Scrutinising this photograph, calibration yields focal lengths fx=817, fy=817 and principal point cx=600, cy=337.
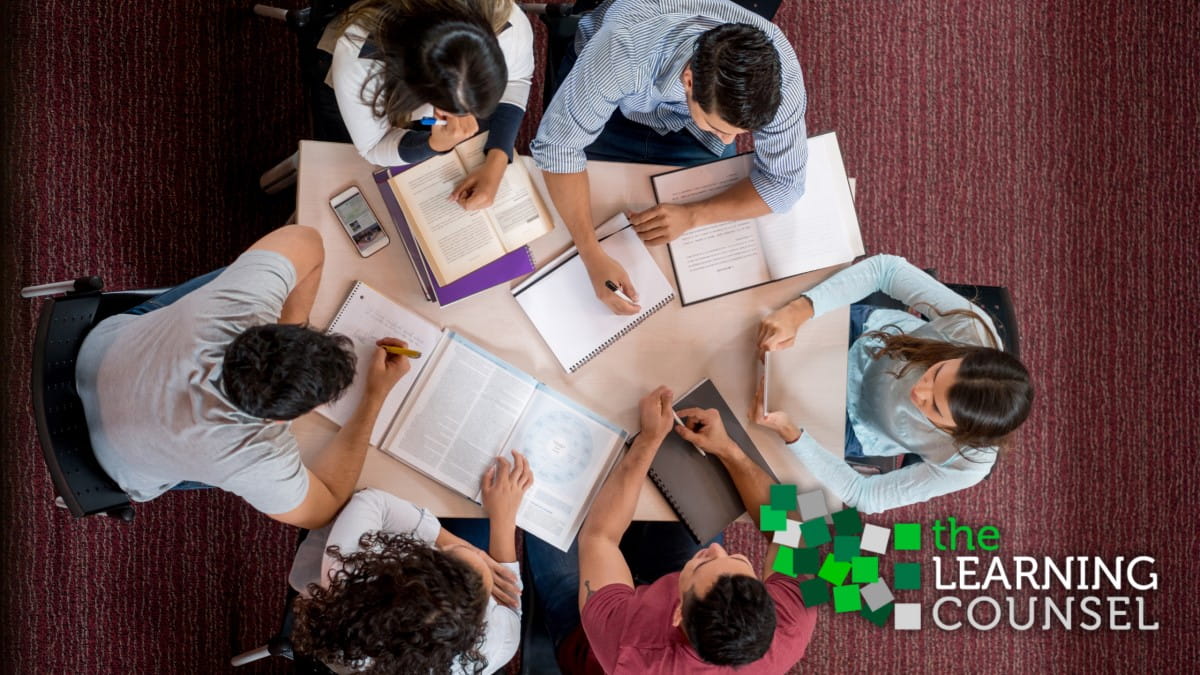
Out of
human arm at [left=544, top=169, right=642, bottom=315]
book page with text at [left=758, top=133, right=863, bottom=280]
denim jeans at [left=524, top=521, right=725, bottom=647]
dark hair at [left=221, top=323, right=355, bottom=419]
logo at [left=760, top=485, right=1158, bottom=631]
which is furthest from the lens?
logo at [left=760, top=485, right=1158, bottom=631]

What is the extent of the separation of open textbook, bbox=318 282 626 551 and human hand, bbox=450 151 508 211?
24 centimetres

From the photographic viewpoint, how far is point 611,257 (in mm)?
1623

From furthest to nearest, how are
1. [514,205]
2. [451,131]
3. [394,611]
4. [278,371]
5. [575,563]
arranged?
1. [575,563]
2. [514,205]
3. [451,131]
4. [394,611]
5. [278,371]

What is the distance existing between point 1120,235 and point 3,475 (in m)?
3.31

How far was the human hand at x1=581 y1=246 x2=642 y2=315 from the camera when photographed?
1.59m

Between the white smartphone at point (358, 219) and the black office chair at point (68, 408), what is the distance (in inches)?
16.4

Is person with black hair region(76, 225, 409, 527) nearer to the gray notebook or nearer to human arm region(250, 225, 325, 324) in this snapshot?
human arm region(250, 225, 325, 324)

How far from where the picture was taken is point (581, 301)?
1625 mm

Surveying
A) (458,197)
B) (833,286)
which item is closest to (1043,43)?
(833,286)

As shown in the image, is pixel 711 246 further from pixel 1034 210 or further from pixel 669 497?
pixel 1034 210

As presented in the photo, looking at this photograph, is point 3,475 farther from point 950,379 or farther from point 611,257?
point 950,379

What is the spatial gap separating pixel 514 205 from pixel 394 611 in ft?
2.55

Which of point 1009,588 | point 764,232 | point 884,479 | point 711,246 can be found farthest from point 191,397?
point 1009,588

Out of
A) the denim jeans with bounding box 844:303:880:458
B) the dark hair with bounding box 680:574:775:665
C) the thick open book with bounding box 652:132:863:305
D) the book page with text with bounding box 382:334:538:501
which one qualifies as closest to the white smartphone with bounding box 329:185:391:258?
Answer: the book page with text with bounding box 382:334:538:501
